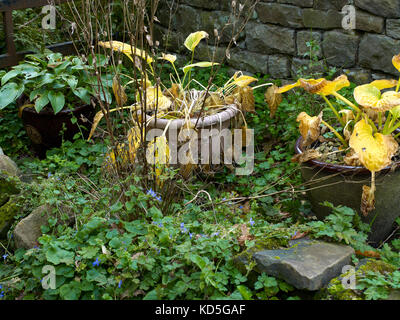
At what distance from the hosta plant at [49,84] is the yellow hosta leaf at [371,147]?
1.82 meters

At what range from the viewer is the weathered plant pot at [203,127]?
10.5ft

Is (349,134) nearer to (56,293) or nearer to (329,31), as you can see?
(329,31)

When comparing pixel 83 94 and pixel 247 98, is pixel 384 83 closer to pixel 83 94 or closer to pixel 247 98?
pixel 247 98

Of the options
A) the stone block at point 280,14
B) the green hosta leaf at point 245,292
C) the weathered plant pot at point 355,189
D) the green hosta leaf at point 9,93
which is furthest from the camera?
the stone block at point 280,14

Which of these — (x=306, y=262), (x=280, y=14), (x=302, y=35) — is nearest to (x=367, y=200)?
(x=306, y=262)

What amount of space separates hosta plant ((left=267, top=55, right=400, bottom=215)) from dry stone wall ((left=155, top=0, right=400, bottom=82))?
873 mm

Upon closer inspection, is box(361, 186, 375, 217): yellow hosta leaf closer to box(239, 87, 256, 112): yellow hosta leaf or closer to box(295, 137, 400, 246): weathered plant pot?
A: box(295, 137, 400, 246): weathered plant pot

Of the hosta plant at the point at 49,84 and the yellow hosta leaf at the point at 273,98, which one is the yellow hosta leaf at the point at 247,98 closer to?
the yellow hosta leaf at the point at 273,98

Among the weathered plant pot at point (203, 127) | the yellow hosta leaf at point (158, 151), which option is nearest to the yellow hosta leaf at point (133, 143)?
the yellow hosta leaf at point (158, 151)

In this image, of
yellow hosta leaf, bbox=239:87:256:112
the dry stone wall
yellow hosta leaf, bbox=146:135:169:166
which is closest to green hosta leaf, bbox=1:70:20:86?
the dry stone wall

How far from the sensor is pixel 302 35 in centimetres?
411

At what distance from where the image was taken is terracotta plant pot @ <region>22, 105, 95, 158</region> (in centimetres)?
384

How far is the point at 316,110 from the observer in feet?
12.3
